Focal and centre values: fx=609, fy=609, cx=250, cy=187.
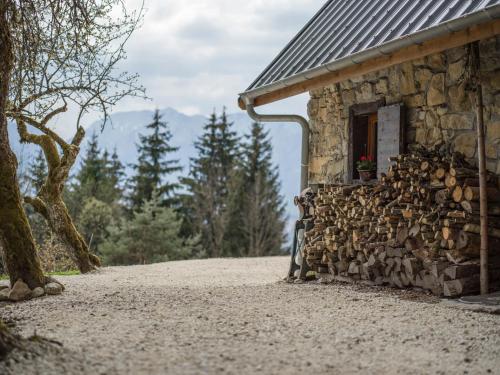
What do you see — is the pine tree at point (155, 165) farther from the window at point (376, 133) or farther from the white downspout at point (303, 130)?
the window at point (376, 133)

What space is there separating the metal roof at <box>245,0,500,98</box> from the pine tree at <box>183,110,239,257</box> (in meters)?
16.1

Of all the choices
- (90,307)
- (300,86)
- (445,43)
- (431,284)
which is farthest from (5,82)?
(431,284)

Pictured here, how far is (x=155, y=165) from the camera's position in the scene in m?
28.3

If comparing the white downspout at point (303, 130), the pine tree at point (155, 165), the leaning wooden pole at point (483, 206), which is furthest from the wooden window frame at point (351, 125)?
the pine tree at point (155, 165)

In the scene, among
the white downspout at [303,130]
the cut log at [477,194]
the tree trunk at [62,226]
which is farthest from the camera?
the tree trunk at [62,226]

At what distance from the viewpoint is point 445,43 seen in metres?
5.79

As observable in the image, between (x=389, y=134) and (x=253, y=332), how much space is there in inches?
147

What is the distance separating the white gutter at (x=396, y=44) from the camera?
17.2ft

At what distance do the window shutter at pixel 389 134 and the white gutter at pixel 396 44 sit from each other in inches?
30.2

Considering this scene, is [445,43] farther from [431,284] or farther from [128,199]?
[128,199]

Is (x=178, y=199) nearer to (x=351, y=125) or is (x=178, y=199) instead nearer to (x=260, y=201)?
(x=260, y=201)

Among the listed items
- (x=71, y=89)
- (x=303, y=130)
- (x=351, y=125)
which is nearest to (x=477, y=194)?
(x=351, y=125)

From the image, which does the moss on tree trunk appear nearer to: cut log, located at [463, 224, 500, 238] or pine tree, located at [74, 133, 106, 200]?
cut log, located at [463, 224, 500, 238]

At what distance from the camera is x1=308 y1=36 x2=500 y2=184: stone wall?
238 inches
